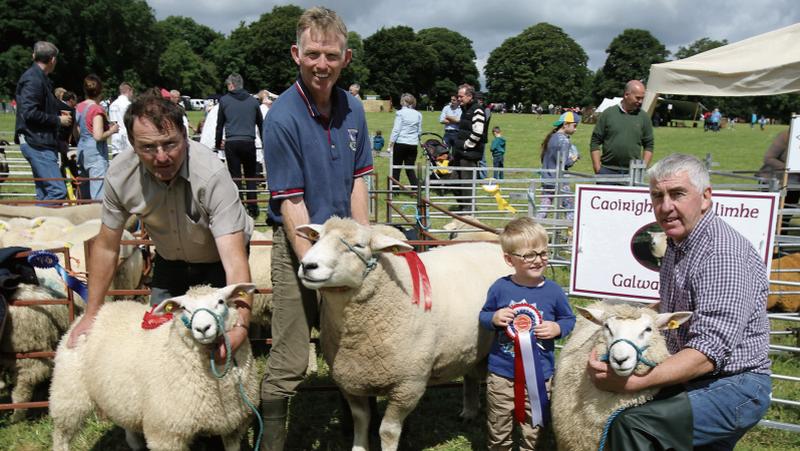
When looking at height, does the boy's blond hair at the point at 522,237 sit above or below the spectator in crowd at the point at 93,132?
below

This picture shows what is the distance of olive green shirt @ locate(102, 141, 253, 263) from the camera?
2844 mm

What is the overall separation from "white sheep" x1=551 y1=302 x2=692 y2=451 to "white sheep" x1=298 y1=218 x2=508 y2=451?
670 mm

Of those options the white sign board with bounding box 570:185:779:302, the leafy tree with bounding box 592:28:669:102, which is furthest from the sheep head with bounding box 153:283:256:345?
the leafy tree with bounding box 592:28:669:102

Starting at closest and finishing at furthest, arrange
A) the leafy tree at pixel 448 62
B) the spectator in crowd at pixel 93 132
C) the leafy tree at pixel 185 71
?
the spectator in crowd at pixel 93 132 → the leafy tree at pixel 185 71 → the leafy tree at pixel 448 62

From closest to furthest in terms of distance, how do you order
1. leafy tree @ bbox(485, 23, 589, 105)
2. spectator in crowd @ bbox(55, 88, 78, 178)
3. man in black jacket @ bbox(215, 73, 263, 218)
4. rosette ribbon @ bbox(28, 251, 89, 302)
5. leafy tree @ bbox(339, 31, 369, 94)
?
1. rosette ribbon @ bbox(28, 251, 89, 302)
2. spectator in crowd @ bbox(55, 88, 78, 178)
3. man in black jacket @ bbox(215, 73, 263, 218)
4. leafy tree @ bbox(339, 31, 369, 94)
5. leafy tree @ bbox(485, 23, 589, 105)

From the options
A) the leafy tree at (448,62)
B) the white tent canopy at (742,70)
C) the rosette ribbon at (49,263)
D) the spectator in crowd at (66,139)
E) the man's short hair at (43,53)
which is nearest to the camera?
the rosette ribbon at (49,263)

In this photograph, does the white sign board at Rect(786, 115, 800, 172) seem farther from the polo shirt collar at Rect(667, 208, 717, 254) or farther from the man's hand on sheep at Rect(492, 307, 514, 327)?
the man's hand on sheep at Rect(492, 307, 514, 327)

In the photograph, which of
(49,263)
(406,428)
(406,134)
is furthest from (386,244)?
(406,134)

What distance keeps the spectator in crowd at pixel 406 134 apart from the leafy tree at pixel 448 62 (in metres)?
84.0

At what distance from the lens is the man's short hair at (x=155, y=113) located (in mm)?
2594

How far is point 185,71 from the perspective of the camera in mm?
80688

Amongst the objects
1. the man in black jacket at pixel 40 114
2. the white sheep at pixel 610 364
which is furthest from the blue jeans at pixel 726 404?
the man in black jacket at pixel 40 114

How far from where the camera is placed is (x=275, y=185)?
108 inches

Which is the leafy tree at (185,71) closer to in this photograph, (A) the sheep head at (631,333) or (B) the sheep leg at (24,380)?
(B) the sheep leg at (24,380)
